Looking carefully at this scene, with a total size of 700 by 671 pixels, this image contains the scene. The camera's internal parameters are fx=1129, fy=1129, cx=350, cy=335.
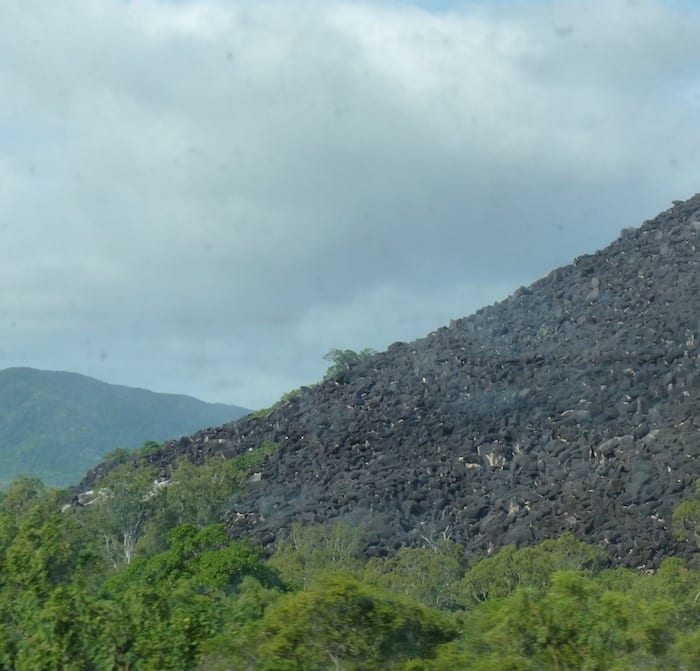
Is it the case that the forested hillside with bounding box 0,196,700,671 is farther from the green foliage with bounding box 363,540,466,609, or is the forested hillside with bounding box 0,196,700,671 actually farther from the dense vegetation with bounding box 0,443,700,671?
the green foliage with bounding box 363,540,466,609

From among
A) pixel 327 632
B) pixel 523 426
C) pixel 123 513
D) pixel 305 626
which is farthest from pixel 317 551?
pixel 305 626

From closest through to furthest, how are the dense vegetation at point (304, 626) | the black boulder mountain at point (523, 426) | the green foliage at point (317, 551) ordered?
1. the dense vegetation at point (304, 626)
2. the green foliage at point (317, 551)
3. the black boulder mountain at point (523, 426)

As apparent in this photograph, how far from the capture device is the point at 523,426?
71625mm

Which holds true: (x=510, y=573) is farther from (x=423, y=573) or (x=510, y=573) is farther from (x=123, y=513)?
(x=123, y=513)

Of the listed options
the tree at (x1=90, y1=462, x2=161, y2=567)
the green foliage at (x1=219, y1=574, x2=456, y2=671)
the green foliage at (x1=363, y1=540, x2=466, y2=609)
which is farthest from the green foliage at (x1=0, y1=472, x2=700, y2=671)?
the tree at (x1=90, y1=462, x2=161, y2=567)

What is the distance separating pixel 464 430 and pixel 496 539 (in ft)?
52.4

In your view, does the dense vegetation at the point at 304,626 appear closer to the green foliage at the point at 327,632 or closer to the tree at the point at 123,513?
the green foliage at the point at 327,632

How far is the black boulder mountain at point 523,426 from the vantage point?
6050 centimetres

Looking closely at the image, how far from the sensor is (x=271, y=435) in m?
85.3

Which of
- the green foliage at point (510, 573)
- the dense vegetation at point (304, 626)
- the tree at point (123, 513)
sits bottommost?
the green foliage at point (510, 573)

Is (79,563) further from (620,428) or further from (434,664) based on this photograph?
(620,428)

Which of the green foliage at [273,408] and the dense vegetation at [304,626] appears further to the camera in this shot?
the green foliage at [273,408]

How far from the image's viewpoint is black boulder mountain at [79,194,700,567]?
198ft

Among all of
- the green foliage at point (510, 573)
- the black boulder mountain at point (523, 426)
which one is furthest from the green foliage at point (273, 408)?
the green foliage at point (510, 573)
